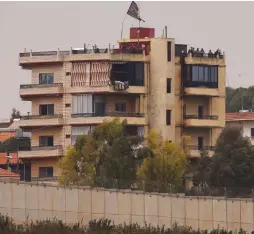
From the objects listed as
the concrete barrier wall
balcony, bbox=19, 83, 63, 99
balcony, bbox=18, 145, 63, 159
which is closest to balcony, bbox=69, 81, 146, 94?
balcony, bbox=19, 83, 63, 99

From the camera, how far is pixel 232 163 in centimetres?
11294

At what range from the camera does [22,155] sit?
129 meters

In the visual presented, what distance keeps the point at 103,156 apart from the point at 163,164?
11.8 feet

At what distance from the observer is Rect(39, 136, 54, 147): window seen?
129 m

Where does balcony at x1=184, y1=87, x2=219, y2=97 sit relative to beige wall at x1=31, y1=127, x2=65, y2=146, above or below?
above

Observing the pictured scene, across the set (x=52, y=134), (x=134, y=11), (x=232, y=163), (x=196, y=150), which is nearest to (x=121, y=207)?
(x=232, y=163)

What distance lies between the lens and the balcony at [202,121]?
13088 centimetres

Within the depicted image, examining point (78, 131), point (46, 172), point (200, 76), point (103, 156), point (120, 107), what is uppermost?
point (200, 76)

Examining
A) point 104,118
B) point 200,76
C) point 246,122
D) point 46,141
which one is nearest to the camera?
point 104,118

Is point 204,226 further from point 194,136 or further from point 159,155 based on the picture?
A: point 194,136

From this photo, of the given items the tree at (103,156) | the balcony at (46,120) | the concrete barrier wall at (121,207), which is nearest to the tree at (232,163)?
the tree at (103,156)

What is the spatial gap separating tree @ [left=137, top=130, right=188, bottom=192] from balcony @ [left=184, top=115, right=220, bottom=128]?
30.2ft

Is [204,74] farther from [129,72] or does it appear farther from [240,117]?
[240,117]

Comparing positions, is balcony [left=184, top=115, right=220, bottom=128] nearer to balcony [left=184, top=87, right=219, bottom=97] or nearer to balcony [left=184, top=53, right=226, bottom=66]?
balcony [left=184, top=87, right=219, bottom=97]
